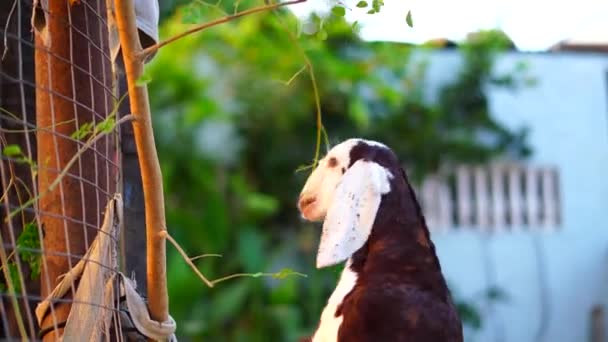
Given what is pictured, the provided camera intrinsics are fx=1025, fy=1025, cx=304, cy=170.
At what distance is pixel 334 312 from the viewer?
1.29 metres

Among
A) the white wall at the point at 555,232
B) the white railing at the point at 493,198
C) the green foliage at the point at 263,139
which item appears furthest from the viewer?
the white wall at the point at 555,232

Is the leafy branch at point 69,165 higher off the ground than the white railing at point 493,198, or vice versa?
the leafy branch at point 69,165

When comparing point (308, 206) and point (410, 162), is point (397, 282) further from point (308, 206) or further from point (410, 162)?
point (410, 162)

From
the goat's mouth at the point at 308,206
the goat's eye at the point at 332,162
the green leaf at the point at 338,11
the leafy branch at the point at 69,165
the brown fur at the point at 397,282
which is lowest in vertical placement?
the brown fur at the point at 397,282

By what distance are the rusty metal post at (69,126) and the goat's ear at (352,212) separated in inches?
12.6

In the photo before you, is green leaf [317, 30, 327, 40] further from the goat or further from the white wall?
the white wall

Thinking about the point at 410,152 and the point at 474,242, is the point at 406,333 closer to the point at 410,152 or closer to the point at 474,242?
the point at 410,152

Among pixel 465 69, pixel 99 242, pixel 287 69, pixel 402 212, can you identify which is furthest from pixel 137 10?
pixel 465 69

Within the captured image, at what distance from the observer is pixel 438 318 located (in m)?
1.25

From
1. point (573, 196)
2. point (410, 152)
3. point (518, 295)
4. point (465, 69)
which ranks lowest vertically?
point (518, 295)

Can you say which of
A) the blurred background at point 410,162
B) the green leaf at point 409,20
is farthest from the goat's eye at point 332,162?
the blurred background at point 410,162

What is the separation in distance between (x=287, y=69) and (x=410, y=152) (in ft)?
3.32

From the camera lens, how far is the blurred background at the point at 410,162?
566 cm

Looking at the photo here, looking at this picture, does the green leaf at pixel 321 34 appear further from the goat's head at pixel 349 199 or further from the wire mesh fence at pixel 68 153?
the wire mesh fence at pixel 68 153
